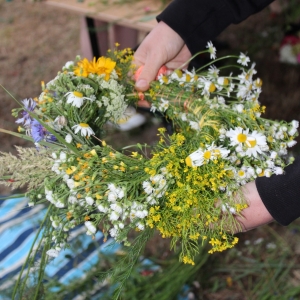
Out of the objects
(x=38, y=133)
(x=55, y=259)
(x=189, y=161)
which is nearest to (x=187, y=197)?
(x=189, y=161)

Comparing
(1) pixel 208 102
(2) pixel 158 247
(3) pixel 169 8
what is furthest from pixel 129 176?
(2) pixel 158 247

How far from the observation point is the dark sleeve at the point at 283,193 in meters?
0.65

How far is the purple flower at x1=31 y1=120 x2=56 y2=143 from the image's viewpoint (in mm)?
669

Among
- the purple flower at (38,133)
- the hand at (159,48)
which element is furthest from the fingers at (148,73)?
the purple flower at (38,133)

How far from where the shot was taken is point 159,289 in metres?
1.18

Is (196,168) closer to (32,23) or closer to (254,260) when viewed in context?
(254,260)

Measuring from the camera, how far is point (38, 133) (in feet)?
2.21

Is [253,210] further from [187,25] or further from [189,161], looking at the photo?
[187,25]

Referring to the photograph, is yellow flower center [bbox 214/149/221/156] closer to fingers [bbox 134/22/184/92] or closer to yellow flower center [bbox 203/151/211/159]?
yellow flower center [bbox 203/151/211/159]

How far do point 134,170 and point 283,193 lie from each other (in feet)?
0.84

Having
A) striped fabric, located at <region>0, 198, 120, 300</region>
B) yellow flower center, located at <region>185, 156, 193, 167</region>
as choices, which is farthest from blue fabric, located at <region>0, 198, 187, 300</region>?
yellow flower center, located at <region>185, 156, 193, 167</region>

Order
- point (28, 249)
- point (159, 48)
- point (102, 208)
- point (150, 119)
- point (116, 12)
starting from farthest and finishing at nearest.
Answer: point (150, 119) → point (116, 12) → point (28, 249) → point (159, 48) → point (102, 208)

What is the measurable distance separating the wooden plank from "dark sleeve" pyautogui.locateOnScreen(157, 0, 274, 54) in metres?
0.63

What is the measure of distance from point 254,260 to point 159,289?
1.51 ft
